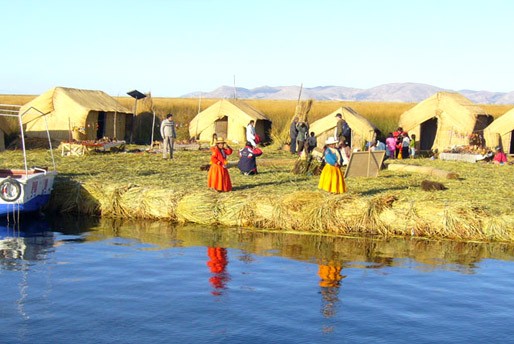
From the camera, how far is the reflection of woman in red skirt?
10641 mm

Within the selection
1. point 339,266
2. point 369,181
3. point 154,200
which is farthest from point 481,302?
point 369,181

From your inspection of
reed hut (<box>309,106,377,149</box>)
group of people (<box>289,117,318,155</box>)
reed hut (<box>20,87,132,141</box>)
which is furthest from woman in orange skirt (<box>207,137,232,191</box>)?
reed hut (<box>20,87,132,141</box>)

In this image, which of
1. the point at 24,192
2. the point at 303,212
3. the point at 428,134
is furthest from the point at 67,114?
the point at 303,212

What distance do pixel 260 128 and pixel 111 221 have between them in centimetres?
1707

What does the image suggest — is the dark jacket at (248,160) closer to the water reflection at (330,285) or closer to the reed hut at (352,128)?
the water reflection at (330,285)

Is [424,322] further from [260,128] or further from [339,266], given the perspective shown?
[260,128]

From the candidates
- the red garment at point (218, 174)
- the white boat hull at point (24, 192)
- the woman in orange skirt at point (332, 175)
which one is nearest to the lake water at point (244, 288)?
the white boat hull at point (24, 192)

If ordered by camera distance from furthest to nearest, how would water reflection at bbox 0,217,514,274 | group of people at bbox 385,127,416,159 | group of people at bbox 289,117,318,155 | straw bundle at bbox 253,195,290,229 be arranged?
group of people at bbox 289,117,318,155, group of people at bbox 385,127,416,159, straw bundle at bbox 253,195,290,229, water reflection at bbox 0,217,514,274

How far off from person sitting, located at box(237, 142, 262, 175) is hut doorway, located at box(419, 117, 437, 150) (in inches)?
525

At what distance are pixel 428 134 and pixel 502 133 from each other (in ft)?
13.6

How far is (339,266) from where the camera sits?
11.7 meters

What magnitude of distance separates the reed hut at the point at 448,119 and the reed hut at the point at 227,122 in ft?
19.3

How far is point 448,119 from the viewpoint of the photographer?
28109 millimetres

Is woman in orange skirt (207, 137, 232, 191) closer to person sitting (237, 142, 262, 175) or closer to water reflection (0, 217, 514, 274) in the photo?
A: water reflection (0, 217, 514, 274)
